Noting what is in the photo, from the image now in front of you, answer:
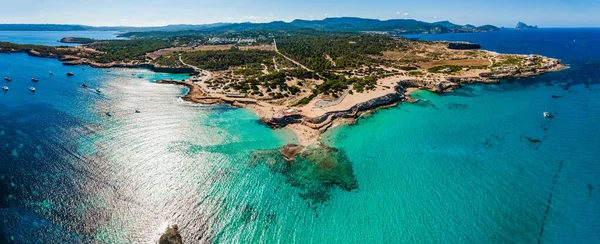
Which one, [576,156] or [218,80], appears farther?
[218,80]

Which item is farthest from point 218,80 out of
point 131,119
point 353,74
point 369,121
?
point 369,121

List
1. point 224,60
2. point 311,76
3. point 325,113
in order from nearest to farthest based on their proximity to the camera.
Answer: point 325,113 < point 311,76 < point 224,60

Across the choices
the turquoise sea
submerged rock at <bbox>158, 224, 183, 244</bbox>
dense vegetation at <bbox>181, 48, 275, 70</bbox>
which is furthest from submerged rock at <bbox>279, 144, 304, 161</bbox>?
dense vegetation at <bbox>181, 48, 275, 70</bbox>

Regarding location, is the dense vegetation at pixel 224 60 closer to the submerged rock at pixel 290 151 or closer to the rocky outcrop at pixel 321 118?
the rocky outcrop at pixel 321 118

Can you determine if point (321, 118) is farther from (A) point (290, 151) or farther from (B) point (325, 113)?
(A) point (290, 151)

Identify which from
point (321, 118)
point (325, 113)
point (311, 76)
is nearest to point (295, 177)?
point (321, 118)

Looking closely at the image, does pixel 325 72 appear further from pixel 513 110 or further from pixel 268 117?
pixel 513 110

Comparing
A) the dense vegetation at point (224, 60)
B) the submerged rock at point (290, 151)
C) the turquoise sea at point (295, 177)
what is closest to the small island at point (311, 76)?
the submerged rock at point (290, 151)
